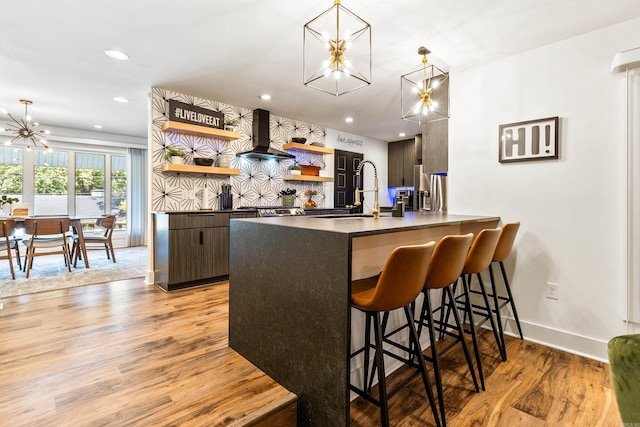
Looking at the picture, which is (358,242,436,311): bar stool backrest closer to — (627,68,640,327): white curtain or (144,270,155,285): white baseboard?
(627,68,640,327): white curtain

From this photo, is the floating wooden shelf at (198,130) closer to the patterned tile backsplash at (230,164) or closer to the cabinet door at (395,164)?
the patterned tile backsplash at (230,164)

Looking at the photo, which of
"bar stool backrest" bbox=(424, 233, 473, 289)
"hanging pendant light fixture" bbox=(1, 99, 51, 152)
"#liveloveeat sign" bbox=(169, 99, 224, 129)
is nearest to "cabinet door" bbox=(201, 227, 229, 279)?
"#liveloveeat sign" bbox=(169, 99, 224, 129)

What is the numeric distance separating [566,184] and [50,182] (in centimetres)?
838

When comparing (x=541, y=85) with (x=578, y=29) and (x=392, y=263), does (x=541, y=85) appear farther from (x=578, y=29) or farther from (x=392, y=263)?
(x=392, y=263)

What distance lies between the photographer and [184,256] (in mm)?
3633

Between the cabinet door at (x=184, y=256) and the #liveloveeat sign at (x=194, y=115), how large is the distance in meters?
1.48

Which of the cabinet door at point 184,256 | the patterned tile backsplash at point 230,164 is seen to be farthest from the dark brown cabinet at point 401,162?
the cabinet door at point 184,256

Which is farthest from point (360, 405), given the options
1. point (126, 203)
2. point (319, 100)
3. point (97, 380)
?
point (126, 203)

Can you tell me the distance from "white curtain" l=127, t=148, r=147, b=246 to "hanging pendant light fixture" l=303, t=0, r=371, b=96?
536 centimetres

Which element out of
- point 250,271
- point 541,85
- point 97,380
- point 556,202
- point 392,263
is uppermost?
point 541,85

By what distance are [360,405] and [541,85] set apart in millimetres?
2765

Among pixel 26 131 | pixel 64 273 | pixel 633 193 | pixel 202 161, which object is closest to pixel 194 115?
pixel 202 161

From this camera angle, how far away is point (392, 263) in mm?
1321

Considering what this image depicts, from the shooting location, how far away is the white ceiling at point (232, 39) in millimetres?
2174
